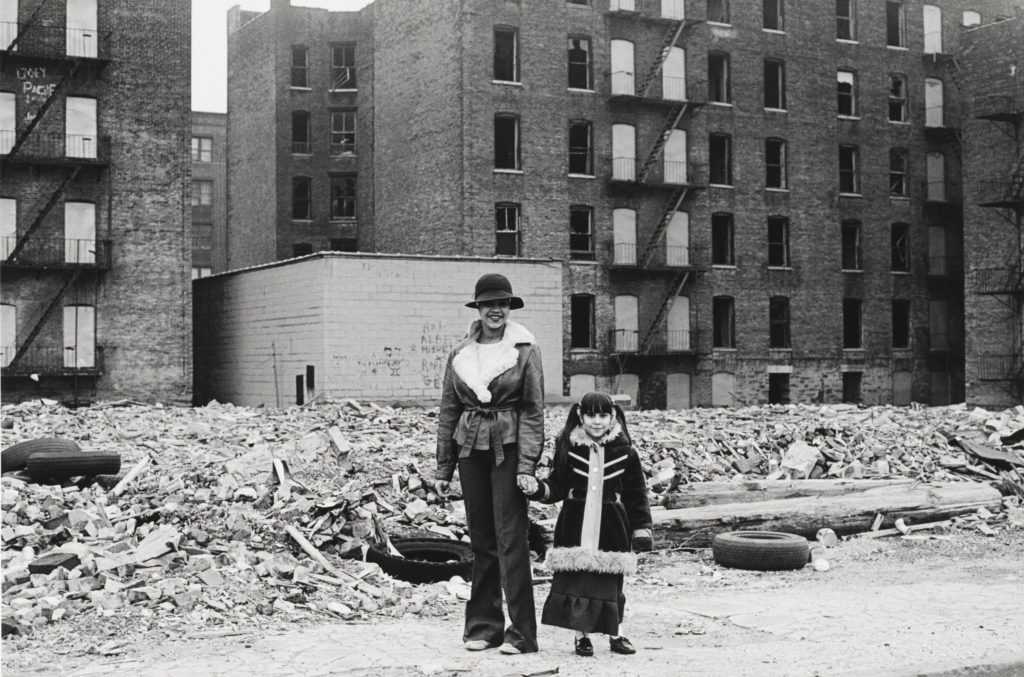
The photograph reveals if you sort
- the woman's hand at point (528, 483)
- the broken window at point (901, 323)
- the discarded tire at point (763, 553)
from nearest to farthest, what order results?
1. the woman's hand at point (528, 483)
2. the discarded tire at point (763, 553)
3. the broken window at point (901, 323)

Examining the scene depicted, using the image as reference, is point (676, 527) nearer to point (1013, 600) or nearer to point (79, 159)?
point (1013, 600)

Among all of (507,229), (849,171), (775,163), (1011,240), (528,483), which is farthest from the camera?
(849,171)

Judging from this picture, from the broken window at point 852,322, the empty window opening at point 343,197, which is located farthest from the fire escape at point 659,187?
the empty window opening at point 343,197

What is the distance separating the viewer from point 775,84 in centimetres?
4541

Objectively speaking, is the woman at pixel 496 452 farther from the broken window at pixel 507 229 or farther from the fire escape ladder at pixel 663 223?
the fire escape ladder at pixel 663 223

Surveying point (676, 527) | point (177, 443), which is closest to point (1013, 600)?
point (676, 527)

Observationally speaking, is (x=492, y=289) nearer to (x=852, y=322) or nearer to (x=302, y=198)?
(x=852, y=322)

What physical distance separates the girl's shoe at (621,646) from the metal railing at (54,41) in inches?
1230

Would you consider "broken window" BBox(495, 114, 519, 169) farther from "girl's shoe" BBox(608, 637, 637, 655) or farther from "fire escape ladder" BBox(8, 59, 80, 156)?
"girl's shoe" BBox(608, 637, 637, 655)

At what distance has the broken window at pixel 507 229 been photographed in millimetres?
39875

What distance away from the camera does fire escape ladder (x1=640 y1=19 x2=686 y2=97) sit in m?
42.1

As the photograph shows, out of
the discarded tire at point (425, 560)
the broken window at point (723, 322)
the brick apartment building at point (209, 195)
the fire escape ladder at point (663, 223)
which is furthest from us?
the brick apartment building at point (209, 195)

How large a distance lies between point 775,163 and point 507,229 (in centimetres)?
1220

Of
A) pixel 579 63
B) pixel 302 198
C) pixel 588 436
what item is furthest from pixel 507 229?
pixel 588 436
